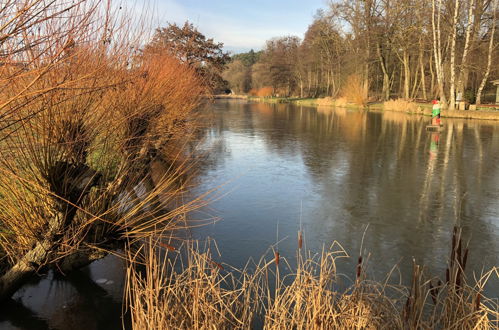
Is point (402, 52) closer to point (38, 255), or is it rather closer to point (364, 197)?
point (364, 197)

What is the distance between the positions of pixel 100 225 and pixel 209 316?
2.03 m

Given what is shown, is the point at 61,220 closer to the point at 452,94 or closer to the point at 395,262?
the point at 395,262

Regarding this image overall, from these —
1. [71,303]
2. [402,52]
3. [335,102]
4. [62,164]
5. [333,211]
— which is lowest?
[71,303]

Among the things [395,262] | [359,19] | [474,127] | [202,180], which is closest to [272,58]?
[359,19]

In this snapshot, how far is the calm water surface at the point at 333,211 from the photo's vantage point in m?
4.61

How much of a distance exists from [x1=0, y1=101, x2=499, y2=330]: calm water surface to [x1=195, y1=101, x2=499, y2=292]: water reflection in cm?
2

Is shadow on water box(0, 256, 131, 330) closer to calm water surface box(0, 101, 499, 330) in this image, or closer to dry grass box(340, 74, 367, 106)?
calm water surface box(0, 101, 499, 330)

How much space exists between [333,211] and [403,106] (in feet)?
89.1

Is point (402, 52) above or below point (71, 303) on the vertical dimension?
above

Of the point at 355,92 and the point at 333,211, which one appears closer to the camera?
the point at 333,211

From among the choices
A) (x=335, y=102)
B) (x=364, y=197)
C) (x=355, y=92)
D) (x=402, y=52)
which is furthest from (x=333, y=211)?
(x=402, y=52)

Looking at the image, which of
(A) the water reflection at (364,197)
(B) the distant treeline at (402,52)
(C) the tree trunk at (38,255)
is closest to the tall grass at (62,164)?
(C) the tree trunk at (38,255)

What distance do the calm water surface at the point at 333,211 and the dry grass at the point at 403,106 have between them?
1539 centimetres

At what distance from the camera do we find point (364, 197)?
27.2 feet
